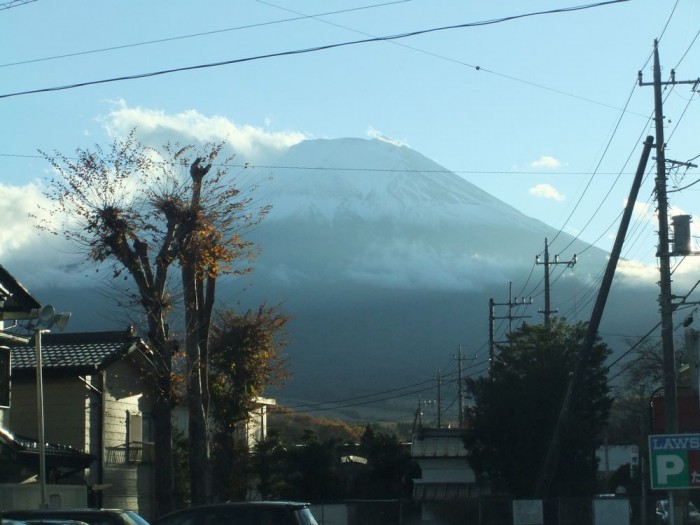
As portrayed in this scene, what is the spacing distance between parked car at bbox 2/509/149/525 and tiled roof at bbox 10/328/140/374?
13798mm

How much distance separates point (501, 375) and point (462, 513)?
8.65 m

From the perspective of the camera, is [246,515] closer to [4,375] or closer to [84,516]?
[84,516]

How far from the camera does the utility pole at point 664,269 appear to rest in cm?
2759

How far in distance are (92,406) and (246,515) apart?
1705 centimetres

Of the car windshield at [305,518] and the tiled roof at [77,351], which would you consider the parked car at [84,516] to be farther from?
the tiled roof at [77,351]

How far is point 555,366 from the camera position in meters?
42.2

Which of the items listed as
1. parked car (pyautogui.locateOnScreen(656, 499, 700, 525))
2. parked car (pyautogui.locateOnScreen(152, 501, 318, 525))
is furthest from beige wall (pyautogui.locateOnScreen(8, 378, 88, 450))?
parked car (pyautogui.locateOnScreen(656, 499, 700, 525))

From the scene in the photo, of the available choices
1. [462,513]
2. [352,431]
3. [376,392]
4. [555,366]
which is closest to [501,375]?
[555,366]

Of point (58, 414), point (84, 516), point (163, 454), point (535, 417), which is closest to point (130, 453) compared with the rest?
point (58, 414)

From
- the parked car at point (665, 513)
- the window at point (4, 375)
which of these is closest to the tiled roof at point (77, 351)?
the window at point (4, 375)

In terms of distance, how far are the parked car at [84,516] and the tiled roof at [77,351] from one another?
13798mm

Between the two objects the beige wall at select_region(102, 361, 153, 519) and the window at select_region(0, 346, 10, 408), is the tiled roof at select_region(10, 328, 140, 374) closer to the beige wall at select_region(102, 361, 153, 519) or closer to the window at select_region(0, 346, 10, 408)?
the beige wall at select_region(102, 361, 153, 519)

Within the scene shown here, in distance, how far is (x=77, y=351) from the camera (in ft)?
115

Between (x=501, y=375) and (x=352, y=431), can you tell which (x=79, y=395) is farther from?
(x=352, y=431)
